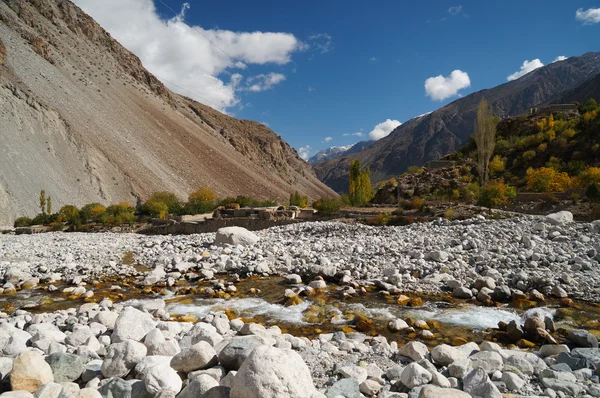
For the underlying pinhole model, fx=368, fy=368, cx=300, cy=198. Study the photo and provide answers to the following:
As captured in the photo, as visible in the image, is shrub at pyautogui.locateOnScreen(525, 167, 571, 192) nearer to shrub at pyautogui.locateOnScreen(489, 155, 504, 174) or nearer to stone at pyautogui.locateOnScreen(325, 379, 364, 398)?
shrub at pyautogui.locateOnScreen(489, 155, 504, 174)

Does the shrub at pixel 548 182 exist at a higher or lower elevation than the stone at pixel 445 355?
higher

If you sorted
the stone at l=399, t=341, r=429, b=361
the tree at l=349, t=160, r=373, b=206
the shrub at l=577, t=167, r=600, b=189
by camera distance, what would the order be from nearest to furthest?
the stone at l=399, t=341, r=429, b=361 < the shrub at l=577, t=167, r=600, b=189 < the tree at l=349, t=160, r=373, b=206

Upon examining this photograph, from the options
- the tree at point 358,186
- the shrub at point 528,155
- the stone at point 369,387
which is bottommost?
the stone at point 369,387

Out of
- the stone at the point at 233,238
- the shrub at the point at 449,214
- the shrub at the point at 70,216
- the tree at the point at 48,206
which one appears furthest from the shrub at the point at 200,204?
the shrub at the point at 449,214

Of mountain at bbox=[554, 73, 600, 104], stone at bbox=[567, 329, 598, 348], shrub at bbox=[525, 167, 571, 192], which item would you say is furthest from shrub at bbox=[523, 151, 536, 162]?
mountain at bbox=[554, 73, 600, 104]

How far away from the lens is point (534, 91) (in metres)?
151

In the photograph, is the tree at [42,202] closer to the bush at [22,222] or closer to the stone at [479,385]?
the bush at [22,222]

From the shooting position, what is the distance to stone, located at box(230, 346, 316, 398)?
7.59 feet

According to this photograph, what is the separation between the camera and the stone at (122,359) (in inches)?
119

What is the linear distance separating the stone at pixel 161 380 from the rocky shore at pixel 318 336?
10 millimetres

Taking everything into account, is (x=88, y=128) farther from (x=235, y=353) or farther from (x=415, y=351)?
(x=415, y=351)

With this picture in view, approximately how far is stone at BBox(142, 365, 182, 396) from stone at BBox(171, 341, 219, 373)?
195 mm

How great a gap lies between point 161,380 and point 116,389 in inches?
12.9

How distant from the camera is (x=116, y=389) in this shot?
8.89 feet
